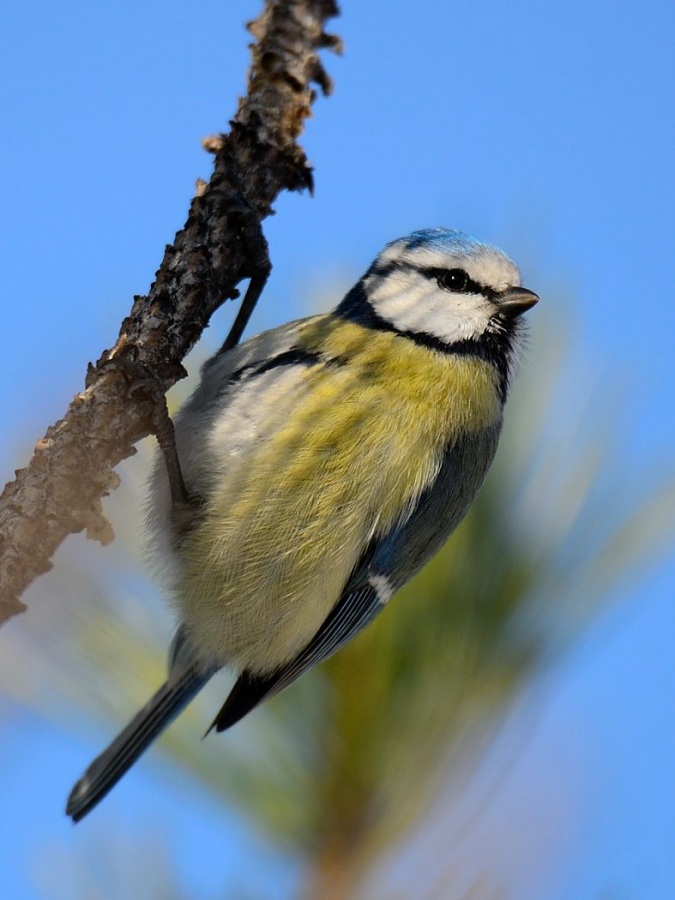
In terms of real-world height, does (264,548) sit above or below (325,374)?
below

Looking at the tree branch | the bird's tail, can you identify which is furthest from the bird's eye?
the bird's tail

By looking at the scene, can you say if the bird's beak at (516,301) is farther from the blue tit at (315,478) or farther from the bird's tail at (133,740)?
the bird's tail at (133,740)

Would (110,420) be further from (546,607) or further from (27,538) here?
(546,607)

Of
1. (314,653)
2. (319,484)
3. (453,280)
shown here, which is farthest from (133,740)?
(453,280)

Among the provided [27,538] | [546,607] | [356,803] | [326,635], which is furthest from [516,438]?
[27,538]

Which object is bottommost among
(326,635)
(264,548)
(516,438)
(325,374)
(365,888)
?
(365,888)

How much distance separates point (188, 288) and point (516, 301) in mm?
642

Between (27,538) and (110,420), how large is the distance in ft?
0.60

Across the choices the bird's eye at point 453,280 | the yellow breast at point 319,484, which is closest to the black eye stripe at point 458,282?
the bird's eye at point 453,280

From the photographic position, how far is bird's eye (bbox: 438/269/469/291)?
1.73 metres

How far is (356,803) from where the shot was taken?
1.26m

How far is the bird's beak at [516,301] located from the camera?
168 centimetres

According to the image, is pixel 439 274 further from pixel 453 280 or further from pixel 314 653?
pixel 314 653

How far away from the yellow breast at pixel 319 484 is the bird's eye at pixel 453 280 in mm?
144
